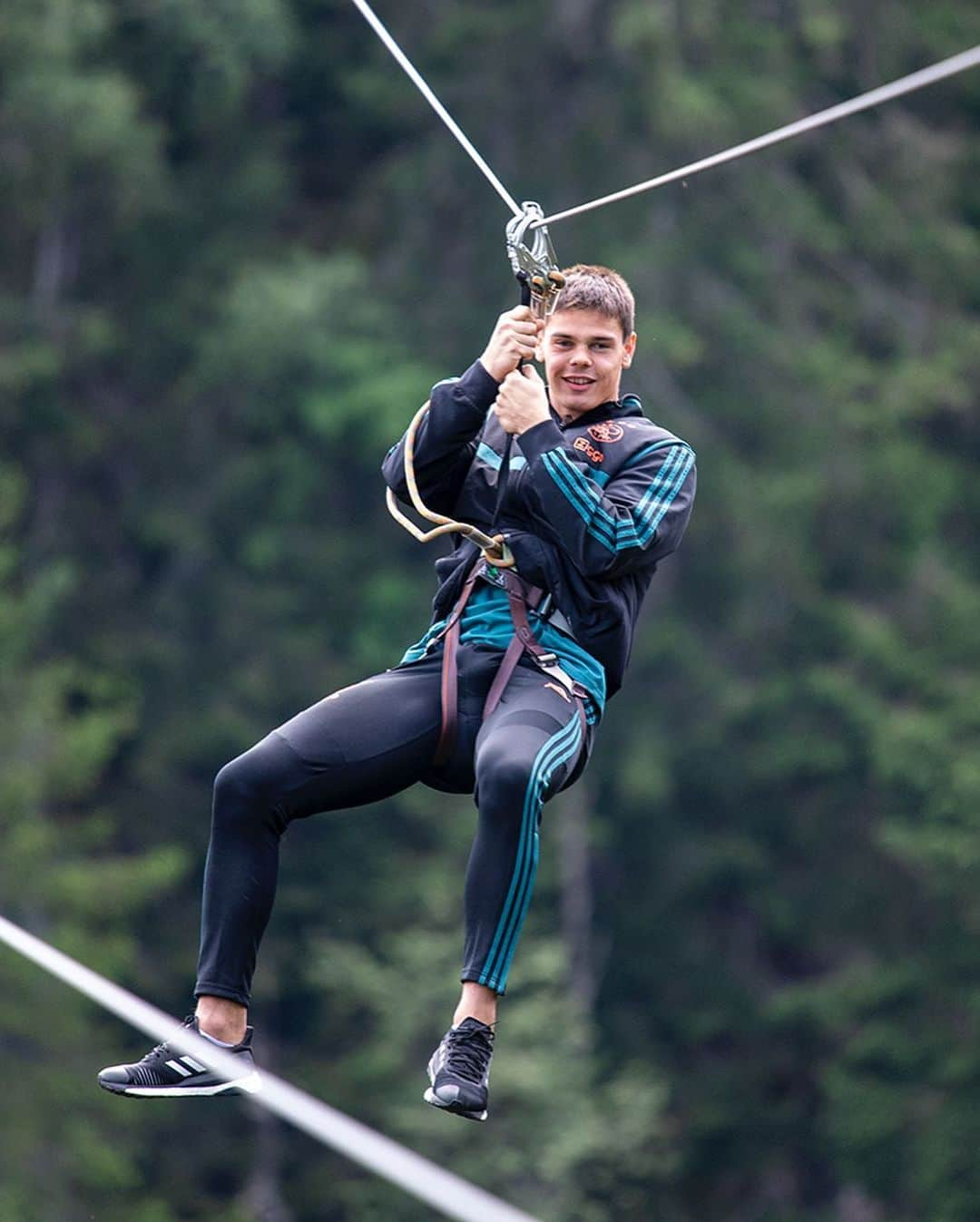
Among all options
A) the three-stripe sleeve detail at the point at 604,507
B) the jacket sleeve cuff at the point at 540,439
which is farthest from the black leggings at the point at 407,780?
the jacket sleeve cuff at the point at 540,439

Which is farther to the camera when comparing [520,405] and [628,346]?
[628,346]

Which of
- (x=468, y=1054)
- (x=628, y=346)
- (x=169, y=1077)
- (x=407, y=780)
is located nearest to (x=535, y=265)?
(x=628, y=346)

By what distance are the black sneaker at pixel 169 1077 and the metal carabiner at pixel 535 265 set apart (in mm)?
1510

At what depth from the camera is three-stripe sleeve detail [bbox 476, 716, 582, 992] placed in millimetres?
4543

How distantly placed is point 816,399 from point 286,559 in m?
4.92

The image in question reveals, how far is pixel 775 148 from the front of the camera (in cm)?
2291

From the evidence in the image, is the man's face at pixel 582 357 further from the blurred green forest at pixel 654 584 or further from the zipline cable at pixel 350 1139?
the blurred green forest at pixel 654 584

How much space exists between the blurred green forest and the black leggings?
14761 millimetres

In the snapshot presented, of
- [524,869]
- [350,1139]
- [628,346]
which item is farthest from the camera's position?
[628,346]

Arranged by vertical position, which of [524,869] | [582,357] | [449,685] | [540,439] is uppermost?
[582,357]

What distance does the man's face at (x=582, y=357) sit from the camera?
4840 millimetres

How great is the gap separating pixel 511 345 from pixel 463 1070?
1.34m

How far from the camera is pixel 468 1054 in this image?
4492mm

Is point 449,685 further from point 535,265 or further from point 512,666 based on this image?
point 535,265
